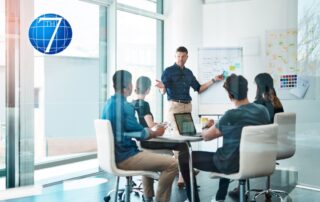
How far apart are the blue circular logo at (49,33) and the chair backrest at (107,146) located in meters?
1.51

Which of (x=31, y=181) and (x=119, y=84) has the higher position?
(x=119, y=84)

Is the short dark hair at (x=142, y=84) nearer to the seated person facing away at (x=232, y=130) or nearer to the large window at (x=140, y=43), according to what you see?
the large window at (x=140, y=43)

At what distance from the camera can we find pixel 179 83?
4.64 meters

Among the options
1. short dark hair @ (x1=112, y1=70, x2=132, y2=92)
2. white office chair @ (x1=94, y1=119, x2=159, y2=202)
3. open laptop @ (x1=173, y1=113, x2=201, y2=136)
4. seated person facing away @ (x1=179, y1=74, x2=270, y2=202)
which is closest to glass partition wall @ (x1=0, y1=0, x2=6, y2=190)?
short dark hair @ (x1=112, y1=70, x2=132, y2=92)

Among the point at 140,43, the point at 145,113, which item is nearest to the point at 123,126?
the point at 145,113

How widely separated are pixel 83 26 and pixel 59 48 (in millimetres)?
545

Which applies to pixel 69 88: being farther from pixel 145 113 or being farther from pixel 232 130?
pixel 232 130

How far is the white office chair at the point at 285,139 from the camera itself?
395 centimetres

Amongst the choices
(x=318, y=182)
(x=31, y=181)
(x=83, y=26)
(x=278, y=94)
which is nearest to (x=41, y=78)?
→ (x=83, y=26)

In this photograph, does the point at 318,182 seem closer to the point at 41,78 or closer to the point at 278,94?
the point at 278,94

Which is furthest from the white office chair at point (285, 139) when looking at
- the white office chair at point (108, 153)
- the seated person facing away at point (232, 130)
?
the white office chair at point (108, 153)

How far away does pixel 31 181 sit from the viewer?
4441 mm

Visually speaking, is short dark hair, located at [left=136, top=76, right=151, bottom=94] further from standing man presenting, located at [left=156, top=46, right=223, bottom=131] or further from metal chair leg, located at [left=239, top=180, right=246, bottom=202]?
metal chair leg, located at [left=239, top=180, right=246, bottom=202]

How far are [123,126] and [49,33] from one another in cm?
149
